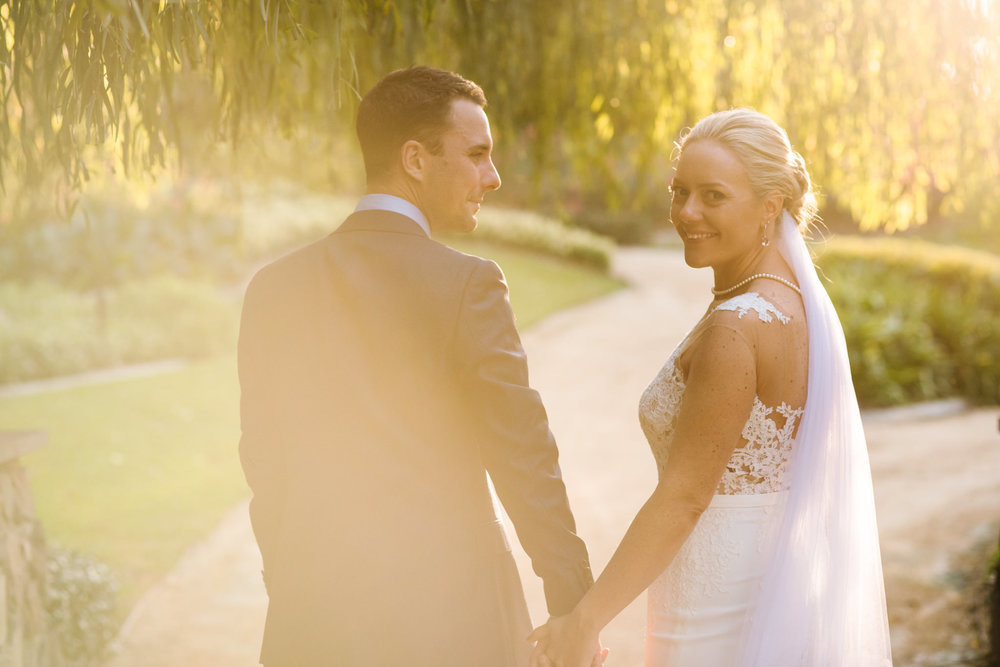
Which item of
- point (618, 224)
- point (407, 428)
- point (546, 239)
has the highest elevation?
point (407, 428)

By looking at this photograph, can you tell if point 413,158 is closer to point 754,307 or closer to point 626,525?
point 754,307

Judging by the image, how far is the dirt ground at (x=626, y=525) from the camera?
18.1 ft

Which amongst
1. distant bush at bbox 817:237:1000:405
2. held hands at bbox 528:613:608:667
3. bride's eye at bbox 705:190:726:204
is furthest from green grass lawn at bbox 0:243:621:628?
distant bush at bbox 817:237:1000:405

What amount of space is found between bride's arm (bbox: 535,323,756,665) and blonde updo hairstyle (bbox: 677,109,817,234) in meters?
0.47

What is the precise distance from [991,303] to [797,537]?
13.5 metres

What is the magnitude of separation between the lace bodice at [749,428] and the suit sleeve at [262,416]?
108cm

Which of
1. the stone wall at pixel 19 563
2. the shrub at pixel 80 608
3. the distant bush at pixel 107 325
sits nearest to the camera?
the stone wall at pixel 19 563

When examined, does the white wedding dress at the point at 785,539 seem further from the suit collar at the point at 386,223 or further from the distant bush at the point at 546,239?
the distant bush at the point at 546,239

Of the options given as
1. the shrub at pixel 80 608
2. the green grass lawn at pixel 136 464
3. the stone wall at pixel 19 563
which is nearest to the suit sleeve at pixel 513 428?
the stone wall at pixel 19 563

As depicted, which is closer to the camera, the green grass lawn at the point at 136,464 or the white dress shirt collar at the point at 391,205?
the white dress shirt collar at the point at 391,205

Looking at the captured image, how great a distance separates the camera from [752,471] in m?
2.65

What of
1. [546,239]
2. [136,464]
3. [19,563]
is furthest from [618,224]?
[19,563]

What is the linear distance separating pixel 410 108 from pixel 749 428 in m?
1.29

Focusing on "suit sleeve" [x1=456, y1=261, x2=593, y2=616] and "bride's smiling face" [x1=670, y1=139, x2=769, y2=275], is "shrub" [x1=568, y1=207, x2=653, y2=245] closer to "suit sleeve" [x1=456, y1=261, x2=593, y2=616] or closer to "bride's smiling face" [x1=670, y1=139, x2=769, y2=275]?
"bride's smiling face" [x1=670, y1=139, x2=769, y2=275]
